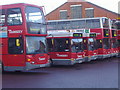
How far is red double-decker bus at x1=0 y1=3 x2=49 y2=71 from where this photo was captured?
13.9m

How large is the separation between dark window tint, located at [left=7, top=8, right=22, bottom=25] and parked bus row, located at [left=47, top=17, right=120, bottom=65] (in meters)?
4.82

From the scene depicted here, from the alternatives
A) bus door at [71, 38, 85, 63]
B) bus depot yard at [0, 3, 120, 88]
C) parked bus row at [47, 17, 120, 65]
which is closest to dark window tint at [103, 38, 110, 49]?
parked bus row at [47, 17, 120, 65]

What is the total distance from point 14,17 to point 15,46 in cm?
170

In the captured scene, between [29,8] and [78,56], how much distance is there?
19.3 feet

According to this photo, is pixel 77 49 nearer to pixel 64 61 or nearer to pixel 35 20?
pixel 64 61

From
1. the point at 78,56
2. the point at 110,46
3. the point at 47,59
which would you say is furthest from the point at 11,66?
the point at 110,46

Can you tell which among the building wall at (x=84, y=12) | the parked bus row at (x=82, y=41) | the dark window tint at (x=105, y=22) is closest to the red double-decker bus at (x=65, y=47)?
the parked bus row at (x=82, y=41)

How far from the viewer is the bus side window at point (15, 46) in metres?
14.0

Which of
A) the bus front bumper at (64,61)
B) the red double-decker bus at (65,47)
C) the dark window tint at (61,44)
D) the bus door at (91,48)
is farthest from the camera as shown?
the bus door at (91,48)

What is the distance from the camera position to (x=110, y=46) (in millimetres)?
25688

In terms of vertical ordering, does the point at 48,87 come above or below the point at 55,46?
below

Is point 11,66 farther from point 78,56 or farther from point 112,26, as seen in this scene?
point 112,26

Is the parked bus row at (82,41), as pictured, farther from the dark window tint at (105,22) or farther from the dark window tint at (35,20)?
the dark window tint at (35,20)

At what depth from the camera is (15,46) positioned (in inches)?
561
